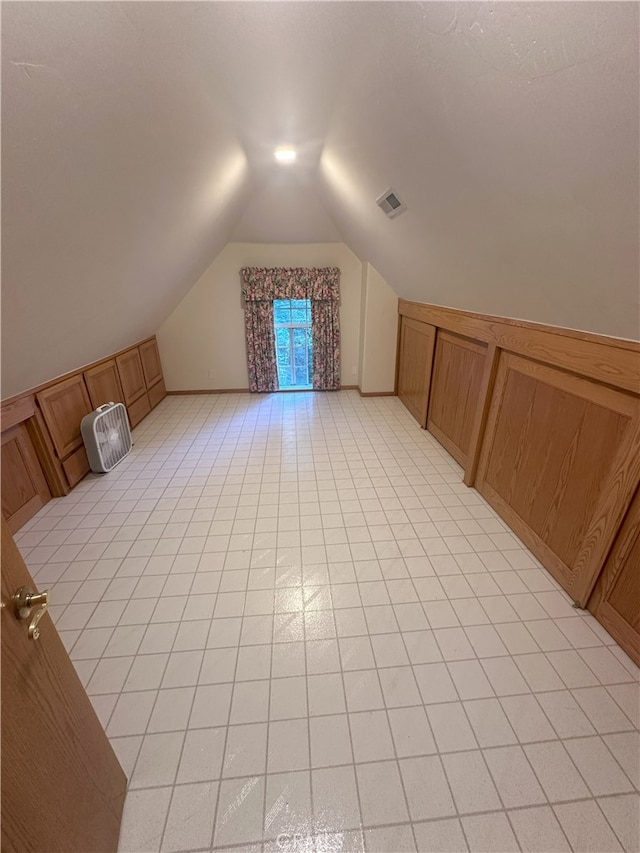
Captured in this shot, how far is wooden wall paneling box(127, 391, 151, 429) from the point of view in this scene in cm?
385

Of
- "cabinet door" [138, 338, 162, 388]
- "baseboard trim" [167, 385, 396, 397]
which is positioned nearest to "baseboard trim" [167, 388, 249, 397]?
"baseboard trim" [167, 385, 396, 397]

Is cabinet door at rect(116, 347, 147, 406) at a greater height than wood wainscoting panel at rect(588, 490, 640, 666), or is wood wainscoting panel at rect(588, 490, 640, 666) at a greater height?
cabinet door at rect(116, 347, 147, 406)

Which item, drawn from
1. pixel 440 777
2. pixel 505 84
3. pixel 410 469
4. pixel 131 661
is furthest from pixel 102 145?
pixel 410 469

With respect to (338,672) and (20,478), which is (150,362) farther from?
(338,672)

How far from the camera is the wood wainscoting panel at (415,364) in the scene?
3635 millimetres

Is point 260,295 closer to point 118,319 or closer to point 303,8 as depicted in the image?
point 118,319

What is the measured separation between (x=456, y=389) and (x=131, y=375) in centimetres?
342

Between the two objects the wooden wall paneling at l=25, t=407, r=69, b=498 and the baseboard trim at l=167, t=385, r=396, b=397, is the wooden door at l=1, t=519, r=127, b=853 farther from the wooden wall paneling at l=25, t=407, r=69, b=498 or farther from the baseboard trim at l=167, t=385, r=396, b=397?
the baseboard trim at l=167, t=385, r=396, b=397

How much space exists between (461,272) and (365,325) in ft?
7.47

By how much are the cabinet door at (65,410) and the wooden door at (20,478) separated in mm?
174

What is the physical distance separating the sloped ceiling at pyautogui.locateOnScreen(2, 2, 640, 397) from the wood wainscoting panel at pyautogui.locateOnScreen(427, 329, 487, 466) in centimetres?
53

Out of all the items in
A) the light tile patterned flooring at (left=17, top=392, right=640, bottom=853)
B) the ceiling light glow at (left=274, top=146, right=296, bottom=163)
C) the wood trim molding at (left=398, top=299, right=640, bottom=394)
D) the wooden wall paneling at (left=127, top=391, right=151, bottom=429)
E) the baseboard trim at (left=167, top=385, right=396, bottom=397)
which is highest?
the ceiling light glow at (left=274, top=146, right=296, bottom=163)

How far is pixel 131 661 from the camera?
1.54 meters

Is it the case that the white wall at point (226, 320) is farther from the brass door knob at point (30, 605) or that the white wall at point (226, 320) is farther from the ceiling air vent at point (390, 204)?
the brass door knob at point (30, 605)
